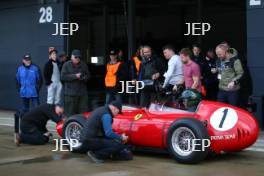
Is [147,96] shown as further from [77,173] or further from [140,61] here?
[77,173]

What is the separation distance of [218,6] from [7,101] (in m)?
8.38

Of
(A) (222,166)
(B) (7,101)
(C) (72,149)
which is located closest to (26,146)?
(C) (72,149)

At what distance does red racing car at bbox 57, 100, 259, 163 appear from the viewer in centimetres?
830

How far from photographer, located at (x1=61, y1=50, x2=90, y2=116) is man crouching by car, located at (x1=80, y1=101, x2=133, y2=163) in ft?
9.11

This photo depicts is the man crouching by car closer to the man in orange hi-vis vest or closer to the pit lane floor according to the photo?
the pit lane floor

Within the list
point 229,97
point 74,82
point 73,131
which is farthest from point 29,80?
point 229,97

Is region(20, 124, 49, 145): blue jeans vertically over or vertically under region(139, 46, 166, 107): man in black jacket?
under

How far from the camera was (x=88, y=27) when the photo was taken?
66.6 feet

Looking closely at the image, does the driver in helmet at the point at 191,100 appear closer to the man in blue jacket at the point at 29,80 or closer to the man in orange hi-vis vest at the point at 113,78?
the man in orange hi-vis vest at the point at 113,78

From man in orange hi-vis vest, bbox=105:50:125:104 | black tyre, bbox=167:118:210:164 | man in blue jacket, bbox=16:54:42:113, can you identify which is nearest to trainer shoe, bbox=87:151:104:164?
black tyre, bbox=167:118:210:164

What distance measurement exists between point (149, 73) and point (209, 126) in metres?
3.35

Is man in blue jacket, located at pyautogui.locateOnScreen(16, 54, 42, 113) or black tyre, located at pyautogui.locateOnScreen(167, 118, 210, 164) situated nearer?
black tyre, located at pyautogui.locateOnScreen(167, 118, 210, 164)

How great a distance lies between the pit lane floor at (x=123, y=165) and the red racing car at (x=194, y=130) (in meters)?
0.23

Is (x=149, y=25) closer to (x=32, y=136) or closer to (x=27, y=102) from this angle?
(x=27, y=102)
